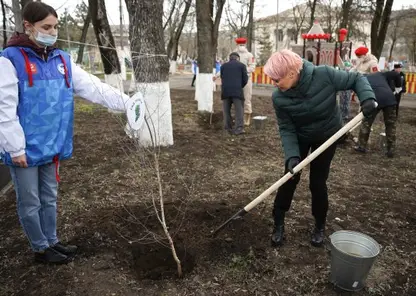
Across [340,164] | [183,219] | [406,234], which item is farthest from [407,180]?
[183,219]

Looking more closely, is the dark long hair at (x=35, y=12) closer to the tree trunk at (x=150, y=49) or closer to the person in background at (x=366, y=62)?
the tree trunk at (x=150, y=49)

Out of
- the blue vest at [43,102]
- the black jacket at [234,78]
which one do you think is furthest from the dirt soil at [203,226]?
the black jacket at [234,78]

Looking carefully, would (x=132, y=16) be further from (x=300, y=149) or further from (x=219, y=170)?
(x=300, y=149)

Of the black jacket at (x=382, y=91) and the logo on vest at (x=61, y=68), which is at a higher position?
the logo on vest at (x=61, y=68)

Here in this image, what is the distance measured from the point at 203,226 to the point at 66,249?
117 cm

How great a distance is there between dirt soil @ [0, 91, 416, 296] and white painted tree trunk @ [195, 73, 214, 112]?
3.51 meters

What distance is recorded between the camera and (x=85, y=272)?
Answer: 8.34 ft

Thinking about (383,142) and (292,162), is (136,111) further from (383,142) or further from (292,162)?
(383,142)

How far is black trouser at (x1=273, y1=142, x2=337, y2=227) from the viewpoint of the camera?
8.76 ft

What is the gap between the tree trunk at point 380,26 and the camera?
10734 mm

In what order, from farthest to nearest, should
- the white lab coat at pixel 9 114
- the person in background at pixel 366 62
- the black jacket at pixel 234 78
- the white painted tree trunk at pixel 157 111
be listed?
the person in background at pixel 366 62 < the black jacket at pixel 234 78 < the white painted tree trunk at pixel 157 111 < the white lab coat at pixel 9 114

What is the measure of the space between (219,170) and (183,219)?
5.24ft

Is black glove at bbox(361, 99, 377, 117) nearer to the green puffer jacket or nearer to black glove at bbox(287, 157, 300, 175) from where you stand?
→ the green puffer jacket

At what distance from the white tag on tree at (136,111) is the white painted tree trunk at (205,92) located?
21.9 feet
